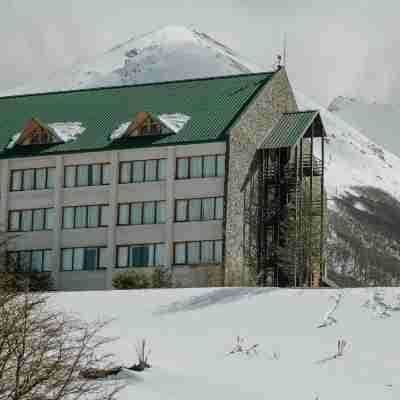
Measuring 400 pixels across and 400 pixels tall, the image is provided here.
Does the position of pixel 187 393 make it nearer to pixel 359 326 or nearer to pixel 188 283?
pixel 359 326

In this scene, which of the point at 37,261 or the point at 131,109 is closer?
the point at 37,261

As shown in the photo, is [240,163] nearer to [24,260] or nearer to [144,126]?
[144,126]

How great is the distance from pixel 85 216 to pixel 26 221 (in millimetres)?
4127

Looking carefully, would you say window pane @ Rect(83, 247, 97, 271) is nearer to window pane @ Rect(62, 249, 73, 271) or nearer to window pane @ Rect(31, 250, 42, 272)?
window pane @ Rect(62, 249, 73, 271)

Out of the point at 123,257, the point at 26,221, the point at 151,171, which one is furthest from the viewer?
the point at 26,221

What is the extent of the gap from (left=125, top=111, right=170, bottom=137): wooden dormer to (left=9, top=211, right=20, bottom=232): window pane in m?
8.75

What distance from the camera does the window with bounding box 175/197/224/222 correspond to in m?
75.9

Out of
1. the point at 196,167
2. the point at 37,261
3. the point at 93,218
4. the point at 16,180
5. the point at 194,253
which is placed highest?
the point at 196,167

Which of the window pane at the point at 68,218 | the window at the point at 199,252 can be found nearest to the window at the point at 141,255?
the window at the point at 199,252

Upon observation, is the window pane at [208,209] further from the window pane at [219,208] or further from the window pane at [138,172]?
the window pane at [138,172]

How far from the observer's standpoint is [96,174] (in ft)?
262

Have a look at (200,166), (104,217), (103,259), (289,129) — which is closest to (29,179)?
(104,217)

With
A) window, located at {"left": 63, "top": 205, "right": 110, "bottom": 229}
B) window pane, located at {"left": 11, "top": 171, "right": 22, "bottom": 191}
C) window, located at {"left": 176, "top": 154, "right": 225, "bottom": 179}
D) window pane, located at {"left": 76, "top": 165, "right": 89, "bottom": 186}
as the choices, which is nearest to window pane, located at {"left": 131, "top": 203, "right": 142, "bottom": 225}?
window, located at {"left": 63, "top": 205, "right": 110, "bottom": 229}

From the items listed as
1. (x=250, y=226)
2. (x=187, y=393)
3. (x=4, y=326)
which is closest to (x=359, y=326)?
(x=187, y=393)
